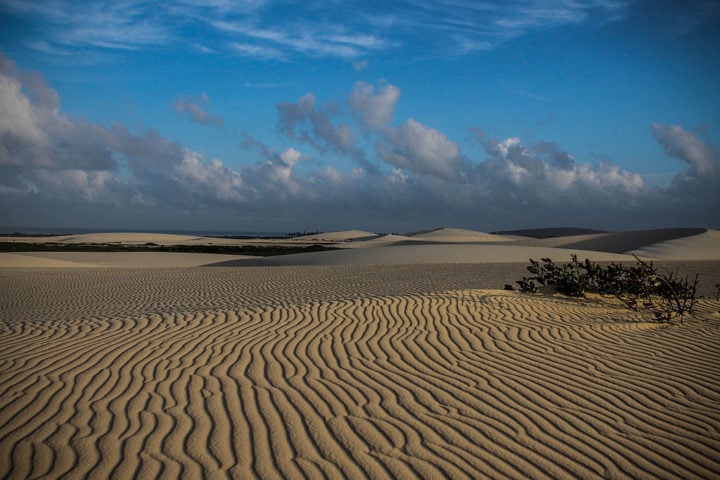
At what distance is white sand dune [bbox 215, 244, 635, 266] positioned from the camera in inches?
1083

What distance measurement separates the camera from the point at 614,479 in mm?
3262

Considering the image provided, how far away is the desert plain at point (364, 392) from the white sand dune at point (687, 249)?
26.5 m

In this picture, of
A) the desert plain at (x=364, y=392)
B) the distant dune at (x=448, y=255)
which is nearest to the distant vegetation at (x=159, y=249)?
the distant dune at (x=448, y=255)

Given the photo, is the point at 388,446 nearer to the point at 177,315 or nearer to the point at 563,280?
the point at 177,315

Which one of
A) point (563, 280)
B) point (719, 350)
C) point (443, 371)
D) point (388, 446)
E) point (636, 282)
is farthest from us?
point (563, 280)

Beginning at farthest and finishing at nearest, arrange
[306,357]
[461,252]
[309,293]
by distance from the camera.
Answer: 1. [461,252]
2. [309,293]
3. [306,357]

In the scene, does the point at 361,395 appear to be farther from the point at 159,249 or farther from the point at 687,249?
the point at 159,249

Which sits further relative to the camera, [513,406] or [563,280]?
[563,280]

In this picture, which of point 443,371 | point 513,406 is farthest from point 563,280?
point 513,406

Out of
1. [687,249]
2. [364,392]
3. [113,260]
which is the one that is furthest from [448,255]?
[364,392]

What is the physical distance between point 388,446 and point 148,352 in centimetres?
380

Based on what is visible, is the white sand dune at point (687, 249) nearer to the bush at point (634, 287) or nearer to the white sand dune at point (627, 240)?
the white sand dune at point (627, 240)

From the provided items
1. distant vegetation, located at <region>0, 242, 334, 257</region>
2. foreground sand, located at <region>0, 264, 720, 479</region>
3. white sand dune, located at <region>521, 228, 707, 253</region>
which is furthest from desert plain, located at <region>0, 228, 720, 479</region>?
distant vegetation, located at <region>0, 242, 334, 257</region>

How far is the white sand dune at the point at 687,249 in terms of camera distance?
32.9 meters
